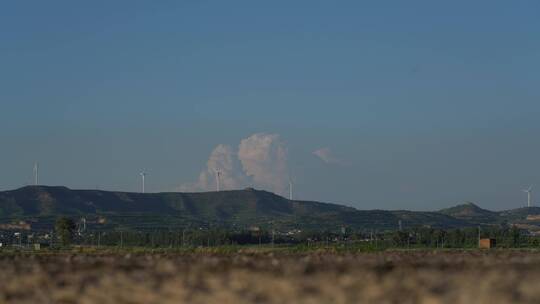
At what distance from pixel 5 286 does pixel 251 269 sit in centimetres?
872

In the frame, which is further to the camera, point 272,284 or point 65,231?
point 65,231

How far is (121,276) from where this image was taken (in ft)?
117

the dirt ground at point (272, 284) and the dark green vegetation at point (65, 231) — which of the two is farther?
the dark green vegetation at point (65, 231)

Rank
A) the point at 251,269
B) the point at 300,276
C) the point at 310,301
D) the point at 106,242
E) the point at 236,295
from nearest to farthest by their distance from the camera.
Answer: the point at 310,301 → the point at 236,295 → the point at 300,276 → the point at 251,269 → the point at 106,242

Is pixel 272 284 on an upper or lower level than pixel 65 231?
lower

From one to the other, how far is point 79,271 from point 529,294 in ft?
57.3

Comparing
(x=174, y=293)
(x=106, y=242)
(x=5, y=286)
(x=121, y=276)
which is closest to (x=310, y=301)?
(x=174, y=293)

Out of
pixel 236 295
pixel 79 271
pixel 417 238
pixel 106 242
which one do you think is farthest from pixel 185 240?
pixel 236 295

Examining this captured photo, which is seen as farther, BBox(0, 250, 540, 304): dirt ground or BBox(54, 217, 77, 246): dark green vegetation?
BBox(54, 217, 77, 246): dark green vegetation

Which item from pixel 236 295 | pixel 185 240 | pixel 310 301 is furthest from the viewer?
pixel 185 240

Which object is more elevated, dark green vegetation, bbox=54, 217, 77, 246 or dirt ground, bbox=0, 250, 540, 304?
dark green vegetation, bbox=54, 217, 77, 246

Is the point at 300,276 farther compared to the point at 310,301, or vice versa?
the point at 300,276

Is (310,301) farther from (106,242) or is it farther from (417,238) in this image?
(106,242)

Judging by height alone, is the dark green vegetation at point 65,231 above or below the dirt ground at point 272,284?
above
